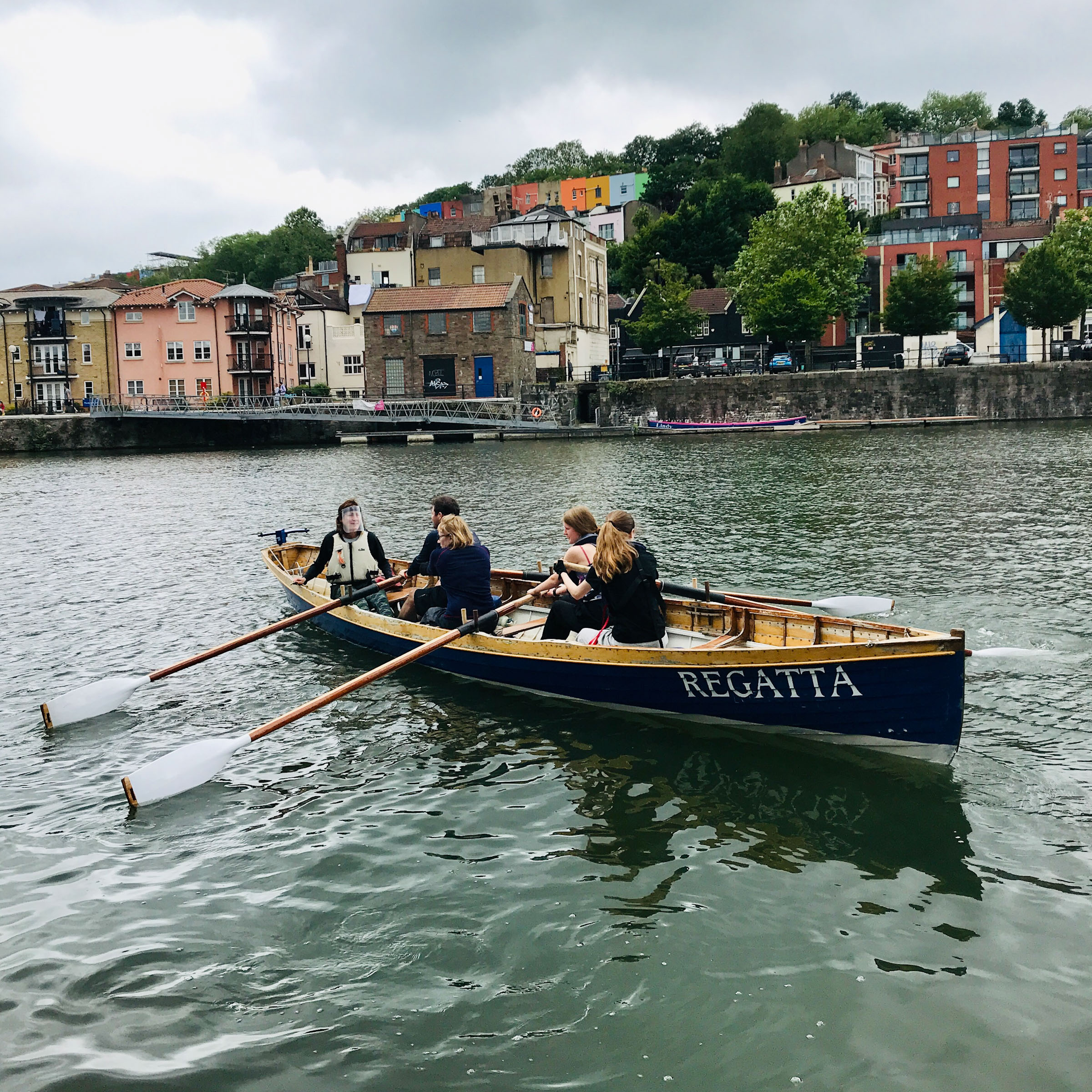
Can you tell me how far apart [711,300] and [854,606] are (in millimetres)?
85537

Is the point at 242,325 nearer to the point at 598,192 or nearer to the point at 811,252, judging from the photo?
the point at 811,252

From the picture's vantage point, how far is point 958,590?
1786 cm

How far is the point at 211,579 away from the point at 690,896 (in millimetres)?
16589

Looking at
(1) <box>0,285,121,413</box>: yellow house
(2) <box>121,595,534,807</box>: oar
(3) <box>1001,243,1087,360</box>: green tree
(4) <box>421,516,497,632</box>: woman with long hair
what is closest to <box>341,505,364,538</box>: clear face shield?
(4) <box>421,516,497,632</box>: woman with long hair

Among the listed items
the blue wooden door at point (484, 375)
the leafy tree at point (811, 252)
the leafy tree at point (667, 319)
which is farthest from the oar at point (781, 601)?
the leafy tree at point (667, 319)

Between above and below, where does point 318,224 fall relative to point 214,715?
above

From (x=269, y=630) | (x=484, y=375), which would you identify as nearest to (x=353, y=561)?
(x=269, y=630)

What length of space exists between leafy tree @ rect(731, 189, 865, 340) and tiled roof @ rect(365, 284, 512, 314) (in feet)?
62.1

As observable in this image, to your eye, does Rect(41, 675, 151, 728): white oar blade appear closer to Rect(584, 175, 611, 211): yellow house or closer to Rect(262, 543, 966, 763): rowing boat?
Rect(262, 543, 966, 763): rowing boat

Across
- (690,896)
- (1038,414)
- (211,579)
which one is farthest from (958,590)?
(1038,414)

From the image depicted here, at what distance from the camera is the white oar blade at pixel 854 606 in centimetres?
1277

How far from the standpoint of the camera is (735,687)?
10578 mm

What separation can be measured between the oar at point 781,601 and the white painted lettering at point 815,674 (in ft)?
7.94

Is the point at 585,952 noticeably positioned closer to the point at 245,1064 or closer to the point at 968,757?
the point at 245,1064
